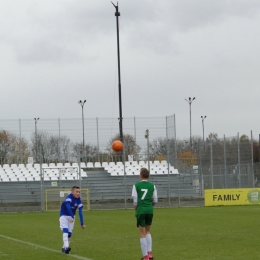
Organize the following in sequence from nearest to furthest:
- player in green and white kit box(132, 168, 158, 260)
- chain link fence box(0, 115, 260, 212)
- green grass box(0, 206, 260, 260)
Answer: player in green and white kit box(132, 168, 158, 260)
green grass box(0, 206, 260, 260)
chain link fence box(0, 115, 260, 212)

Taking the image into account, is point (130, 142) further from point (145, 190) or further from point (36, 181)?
point (145, 190)

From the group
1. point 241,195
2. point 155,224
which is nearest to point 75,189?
point 155,224

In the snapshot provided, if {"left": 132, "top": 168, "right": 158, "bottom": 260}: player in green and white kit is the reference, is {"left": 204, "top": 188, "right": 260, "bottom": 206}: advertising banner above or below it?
below

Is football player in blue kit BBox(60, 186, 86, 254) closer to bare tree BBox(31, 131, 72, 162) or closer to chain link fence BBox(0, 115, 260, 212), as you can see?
chain link fence BBox(0, 115, 260, 212)

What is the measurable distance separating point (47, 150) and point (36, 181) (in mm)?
4356

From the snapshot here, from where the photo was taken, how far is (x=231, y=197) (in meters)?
→ 41.4

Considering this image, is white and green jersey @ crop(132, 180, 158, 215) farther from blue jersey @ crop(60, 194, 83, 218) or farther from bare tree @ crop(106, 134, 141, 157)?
bare tree @ crop(106, 134, 141, 157)

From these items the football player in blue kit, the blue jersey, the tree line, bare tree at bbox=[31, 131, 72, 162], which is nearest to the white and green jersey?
the football player in blue kit

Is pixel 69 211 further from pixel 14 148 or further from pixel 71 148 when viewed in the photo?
pixel 14 148

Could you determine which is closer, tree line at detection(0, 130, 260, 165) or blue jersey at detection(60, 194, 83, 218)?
blue jersey at detection(60, 194, 83, 218)

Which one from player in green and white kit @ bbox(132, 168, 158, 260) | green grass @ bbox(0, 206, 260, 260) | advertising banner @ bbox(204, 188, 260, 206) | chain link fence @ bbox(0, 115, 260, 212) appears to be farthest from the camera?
chain link fence @ bbox(0, 115, 260, 212)

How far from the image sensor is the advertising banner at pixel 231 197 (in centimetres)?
4106

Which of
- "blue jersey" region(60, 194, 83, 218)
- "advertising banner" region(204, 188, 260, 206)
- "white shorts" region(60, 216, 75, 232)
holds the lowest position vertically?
"advertising banner" region(204, 188, 260, 206)

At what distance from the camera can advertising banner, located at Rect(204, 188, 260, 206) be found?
1617 inches
